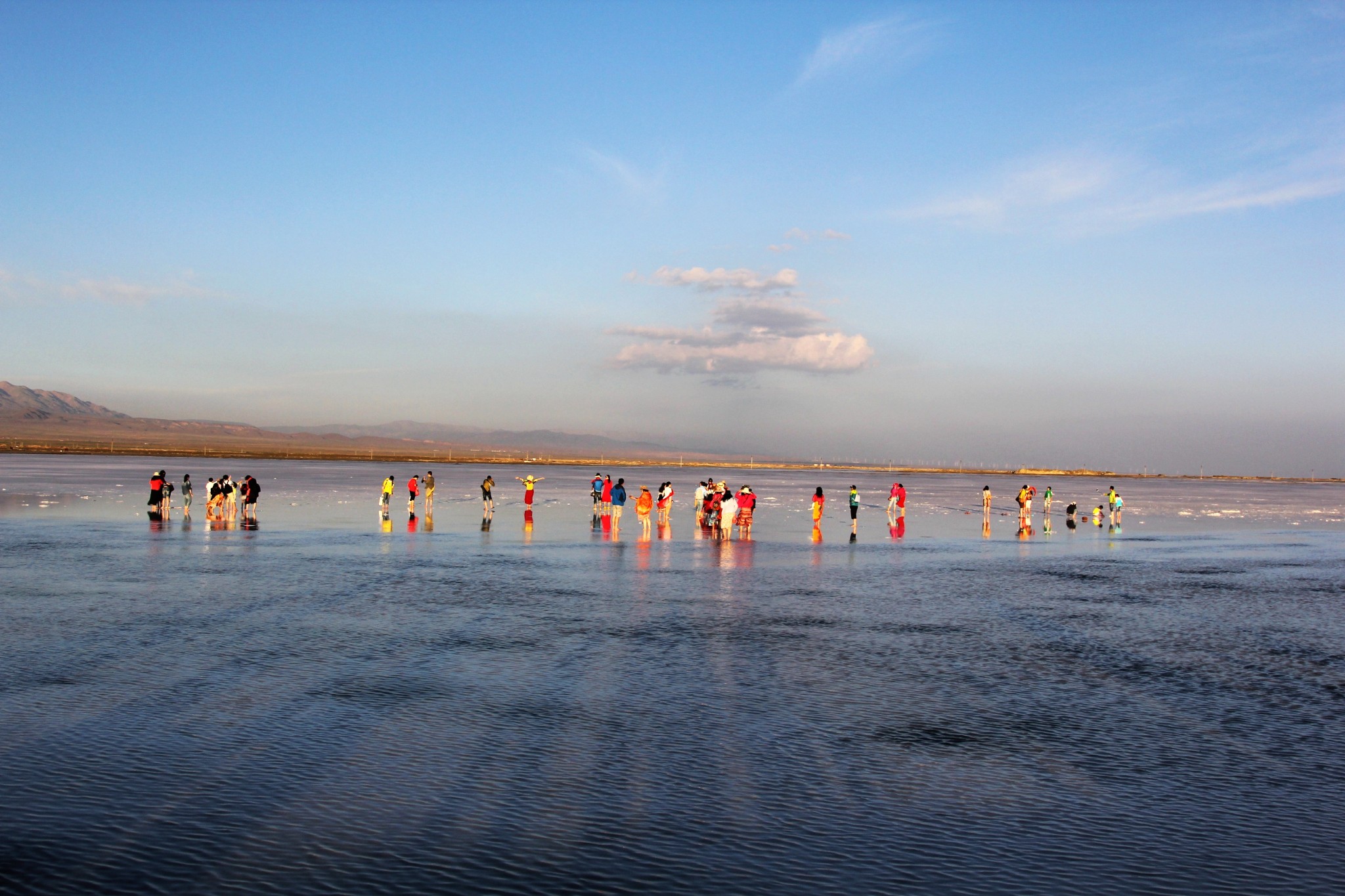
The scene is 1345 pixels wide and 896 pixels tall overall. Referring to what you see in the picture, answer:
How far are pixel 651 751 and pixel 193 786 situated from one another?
12.6ft

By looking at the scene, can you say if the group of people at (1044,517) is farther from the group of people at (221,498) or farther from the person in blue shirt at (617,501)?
the group of people at (221,498)

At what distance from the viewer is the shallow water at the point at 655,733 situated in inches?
273

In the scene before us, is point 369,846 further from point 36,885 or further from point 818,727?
point 818,727

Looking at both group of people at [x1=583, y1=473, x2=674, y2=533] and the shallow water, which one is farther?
group of people at [x1=583, y1=473, x2=674, y2=533]

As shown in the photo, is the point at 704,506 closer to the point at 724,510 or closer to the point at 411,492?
the point at 724,510

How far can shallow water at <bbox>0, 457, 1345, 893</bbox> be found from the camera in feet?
22.7

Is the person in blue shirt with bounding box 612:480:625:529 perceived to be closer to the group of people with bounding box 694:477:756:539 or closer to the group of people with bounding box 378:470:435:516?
the group of people with bounding box 694:477:756:539

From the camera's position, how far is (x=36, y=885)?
6270 millimetres

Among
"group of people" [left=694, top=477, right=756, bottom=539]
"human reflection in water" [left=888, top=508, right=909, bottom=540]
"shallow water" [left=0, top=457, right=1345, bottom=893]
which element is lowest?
"shallow water" [left=0, top=457, right=1345, bottom=893]

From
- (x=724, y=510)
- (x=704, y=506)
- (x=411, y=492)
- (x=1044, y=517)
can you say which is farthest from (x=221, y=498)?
(x=1044, y=517)

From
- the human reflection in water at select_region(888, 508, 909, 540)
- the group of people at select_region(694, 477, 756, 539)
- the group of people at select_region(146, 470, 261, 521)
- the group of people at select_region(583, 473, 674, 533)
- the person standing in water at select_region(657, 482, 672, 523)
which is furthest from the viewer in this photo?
the person standing in water at select_region(657, 482, 672, 523)

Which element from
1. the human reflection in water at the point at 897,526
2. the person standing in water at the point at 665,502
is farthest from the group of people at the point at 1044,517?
the person standing in water at the point at 665,502

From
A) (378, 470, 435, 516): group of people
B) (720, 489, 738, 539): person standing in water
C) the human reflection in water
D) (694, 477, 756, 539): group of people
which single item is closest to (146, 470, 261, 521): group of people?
(378, 470, 435, 516): group of people

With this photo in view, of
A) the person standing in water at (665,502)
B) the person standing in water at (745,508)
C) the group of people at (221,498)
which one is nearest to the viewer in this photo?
the person standing in water at (745,508)
